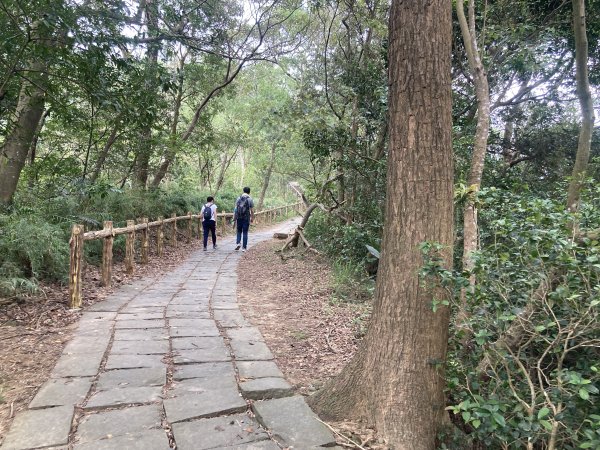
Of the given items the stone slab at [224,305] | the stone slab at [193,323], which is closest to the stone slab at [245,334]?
the stone slab at [193,323]

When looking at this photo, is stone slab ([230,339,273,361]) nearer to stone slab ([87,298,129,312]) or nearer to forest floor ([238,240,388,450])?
forest floor ([238,240,388,450])

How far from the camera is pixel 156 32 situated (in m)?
6.91

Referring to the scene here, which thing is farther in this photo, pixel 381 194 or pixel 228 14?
pixel 228 14

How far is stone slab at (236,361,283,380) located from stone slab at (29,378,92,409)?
1085mm

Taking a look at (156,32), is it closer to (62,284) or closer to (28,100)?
(28,100)

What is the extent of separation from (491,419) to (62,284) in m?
5.13

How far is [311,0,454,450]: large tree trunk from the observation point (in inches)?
92.7

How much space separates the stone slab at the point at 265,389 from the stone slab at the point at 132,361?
2.65ft

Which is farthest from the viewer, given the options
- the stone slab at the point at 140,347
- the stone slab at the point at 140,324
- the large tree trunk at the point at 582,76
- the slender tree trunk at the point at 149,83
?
the slender tree trunk at the point at 149,83

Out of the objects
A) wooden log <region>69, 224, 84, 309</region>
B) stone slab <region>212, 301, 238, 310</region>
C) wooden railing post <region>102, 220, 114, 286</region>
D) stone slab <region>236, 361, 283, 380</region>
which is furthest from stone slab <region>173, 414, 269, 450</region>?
wooden railing post <region>102, 220, 114, 286</region>

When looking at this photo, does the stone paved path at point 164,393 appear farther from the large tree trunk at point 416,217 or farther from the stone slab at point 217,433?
the large tree trunk at point 416,217

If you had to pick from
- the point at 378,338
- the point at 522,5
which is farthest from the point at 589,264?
the point at 522,5

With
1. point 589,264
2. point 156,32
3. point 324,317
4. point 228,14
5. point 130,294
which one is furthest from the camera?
point 228,14

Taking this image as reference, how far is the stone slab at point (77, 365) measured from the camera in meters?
3.04
